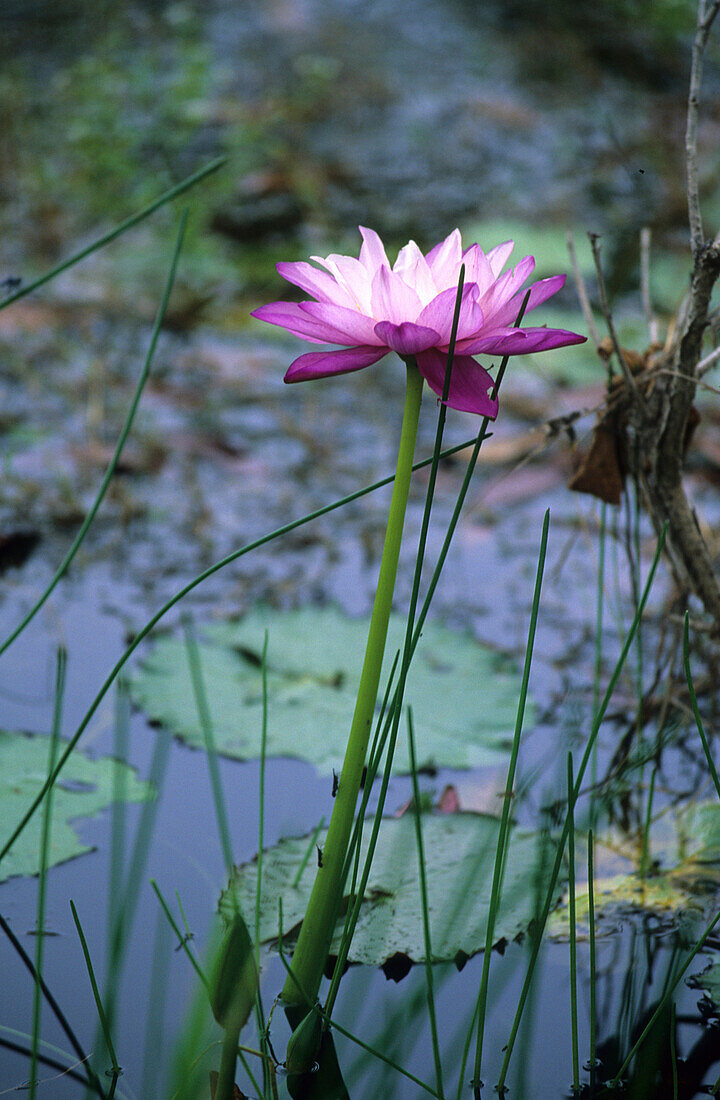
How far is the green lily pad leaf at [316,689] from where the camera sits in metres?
0.91

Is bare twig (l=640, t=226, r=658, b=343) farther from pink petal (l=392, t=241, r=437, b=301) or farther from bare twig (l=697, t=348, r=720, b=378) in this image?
pink petal (l=392, t=241, r=437, b=301)

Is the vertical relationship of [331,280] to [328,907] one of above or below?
above

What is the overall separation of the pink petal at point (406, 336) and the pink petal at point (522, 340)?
0.03 meters

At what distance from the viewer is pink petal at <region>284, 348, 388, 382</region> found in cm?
48

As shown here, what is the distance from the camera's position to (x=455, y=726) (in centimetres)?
96

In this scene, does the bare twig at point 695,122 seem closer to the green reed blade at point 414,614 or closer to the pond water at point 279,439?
the green reed blade at point 414,614

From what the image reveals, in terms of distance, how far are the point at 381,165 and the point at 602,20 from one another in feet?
4.55

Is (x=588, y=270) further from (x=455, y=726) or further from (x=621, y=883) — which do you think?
(x=621, y=883)

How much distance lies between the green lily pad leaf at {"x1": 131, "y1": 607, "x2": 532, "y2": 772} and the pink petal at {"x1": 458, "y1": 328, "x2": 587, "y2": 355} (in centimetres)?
42

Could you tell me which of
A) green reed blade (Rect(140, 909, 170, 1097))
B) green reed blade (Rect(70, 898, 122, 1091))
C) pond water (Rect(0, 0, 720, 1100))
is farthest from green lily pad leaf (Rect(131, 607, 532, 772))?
green reed blade (Rect(70, 898, 122, 1091))

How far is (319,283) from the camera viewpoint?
0.49 m

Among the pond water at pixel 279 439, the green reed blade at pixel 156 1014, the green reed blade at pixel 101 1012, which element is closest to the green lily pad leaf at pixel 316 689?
the pond water at pixel 279 439

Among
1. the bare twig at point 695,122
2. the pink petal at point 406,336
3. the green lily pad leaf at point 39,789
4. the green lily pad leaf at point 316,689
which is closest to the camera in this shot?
the pink petal at point 406,336

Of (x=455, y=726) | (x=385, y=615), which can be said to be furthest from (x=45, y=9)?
(x=385, y=615)
